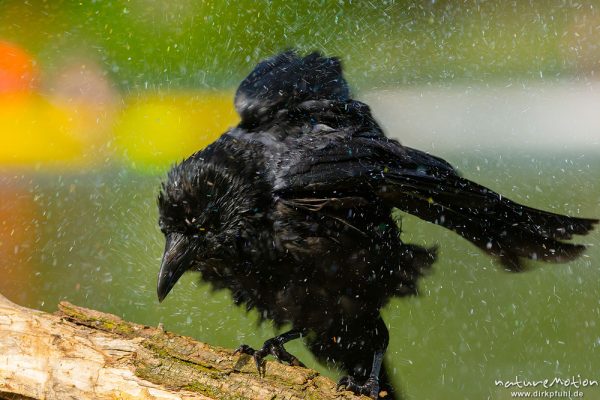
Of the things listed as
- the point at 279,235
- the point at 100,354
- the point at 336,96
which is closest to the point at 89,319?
the point at 100,354

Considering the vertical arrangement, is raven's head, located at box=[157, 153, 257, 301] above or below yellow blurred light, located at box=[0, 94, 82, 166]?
below

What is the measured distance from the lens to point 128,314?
588 centimetres

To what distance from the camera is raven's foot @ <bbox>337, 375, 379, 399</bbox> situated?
3.29 metres

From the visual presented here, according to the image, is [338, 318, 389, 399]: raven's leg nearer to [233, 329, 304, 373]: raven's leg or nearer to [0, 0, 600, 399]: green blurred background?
[233, 329, 304, 373]: raven's leg

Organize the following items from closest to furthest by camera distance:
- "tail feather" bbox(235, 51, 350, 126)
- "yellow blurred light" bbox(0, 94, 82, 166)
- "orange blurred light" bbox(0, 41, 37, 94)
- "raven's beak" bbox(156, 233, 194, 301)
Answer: "raven's beak" bbox(156, 233, 194, 301) < "tail feather" bbox(235, 51, 350, 126) < "yellow blurred light" bbox(0, 94, 82, 166) < "orange blurred light" bbox(0, 41, 37, 94)

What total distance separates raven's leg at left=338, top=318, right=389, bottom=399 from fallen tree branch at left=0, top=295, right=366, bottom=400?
82 centimetres

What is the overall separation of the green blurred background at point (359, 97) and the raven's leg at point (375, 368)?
654mm

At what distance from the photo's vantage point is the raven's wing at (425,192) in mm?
3440

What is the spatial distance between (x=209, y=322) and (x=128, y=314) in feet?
2.83

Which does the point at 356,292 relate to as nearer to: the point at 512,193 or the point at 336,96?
the point at 336,96

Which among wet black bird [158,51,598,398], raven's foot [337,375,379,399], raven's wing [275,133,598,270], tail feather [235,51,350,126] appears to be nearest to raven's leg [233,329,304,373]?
wet black bird [158,51,598,398]

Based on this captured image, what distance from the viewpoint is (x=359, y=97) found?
213 inches

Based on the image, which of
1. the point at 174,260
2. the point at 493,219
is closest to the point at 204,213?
the point at 174,260

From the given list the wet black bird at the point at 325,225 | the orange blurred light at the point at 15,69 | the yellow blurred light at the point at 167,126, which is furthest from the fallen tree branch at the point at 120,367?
the orange blurred light at the point at 15,69
